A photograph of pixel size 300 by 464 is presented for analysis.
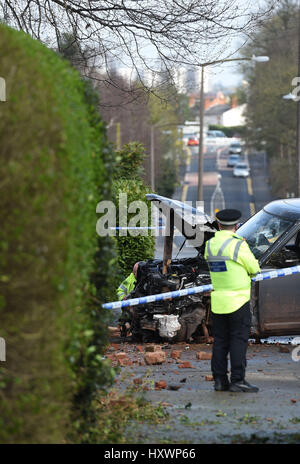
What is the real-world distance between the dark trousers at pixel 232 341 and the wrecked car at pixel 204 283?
235 centimetres

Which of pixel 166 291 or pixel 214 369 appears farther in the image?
pixel 166 291

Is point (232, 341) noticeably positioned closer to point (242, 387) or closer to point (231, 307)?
point (231, 307)

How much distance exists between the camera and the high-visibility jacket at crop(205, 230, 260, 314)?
729 centimetres

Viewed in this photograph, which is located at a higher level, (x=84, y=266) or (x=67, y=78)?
(x=67, y=78)

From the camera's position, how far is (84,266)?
4539 mm

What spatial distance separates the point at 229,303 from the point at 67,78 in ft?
10.8

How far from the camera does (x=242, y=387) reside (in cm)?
728

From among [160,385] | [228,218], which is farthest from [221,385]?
[228,218]

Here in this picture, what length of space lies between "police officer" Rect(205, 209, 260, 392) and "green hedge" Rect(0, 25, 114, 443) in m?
2.98

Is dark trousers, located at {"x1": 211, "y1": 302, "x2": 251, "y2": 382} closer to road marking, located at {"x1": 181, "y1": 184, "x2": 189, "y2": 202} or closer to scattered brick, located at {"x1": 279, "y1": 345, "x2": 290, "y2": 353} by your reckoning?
scattered brick, located at {"x1": 279, "y1": 345, "x2": 290, "y2": 353}

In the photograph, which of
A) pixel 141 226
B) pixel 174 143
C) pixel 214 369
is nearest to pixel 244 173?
pixel 174 143

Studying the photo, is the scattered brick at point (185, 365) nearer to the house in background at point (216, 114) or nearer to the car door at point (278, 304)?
the car door at point (278, 304)
